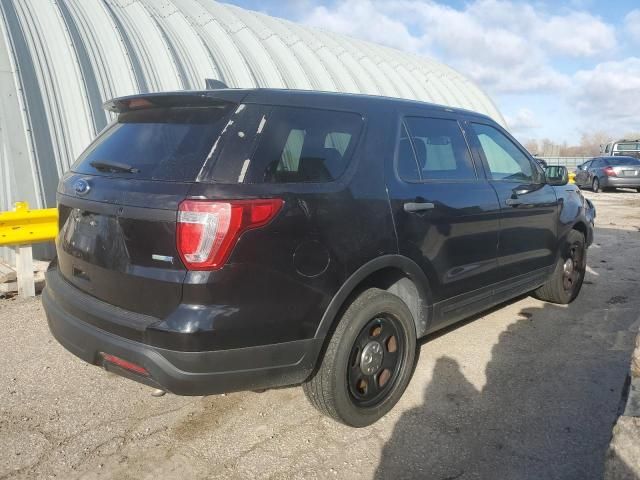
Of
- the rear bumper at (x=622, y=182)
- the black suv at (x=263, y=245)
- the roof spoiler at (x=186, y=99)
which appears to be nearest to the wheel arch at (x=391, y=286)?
the black suv at (x=263, y=245)

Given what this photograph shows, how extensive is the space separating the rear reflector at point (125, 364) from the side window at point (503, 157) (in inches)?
115

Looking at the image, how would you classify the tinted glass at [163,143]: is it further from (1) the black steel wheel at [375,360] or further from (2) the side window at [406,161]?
(1) the black steel wheel at [375,360]

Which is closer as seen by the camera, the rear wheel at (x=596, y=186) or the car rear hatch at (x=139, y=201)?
the car rear hatch at (x=139, y=201)

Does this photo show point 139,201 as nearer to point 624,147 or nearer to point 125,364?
point 125,364

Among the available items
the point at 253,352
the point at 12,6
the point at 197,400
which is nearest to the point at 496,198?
the point at 253,352

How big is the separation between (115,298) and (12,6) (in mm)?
6802

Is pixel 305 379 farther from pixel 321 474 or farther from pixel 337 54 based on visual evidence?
pixel 337 54

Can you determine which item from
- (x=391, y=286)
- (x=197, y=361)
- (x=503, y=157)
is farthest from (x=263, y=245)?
(x=503, y=157)

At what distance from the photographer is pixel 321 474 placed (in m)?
2.53

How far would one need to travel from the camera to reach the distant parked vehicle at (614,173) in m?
18.7

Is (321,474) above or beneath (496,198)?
beneath

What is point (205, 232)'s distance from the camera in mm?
2170

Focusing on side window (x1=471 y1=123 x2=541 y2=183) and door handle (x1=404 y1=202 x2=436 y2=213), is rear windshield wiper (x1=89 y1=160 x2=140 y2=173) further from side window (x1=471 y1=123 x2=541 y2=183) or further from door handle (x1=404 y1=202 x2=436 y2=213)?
side window (x1=471 y1=123 x2=541 y2=183)

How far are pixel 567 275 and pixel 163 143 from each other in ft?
14.1
